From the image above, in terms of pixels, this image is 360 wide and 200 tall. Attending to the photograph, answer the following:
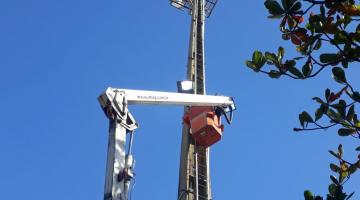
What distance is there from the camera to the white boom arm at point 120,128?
9484mm

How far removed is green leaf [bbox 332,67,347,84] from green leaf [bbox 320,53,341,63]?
4cm

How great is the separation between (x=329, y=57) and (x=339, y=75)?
4.0 inches

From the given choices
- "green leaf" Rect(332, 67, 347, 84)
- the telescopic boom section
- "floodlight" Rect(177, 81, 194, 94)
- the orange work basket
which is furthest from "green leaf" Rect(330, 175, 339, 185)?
"floodlight" Rect(177, 81, 194, 94)

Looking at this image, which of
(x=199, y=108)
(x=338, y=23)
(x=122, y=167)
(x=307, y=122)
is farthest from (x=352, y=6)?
(x=199, y=108)

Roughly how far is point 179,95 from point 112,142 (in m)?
3.44

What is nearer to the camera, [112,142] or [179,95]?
[112,142]

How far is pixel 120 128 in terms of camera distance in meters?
10.3

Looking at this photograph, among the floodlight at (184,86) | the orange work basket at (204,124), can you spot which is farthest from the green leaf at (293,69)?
the floodlight at (184,86)

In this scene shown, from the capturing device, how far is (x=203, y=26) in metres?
20.7

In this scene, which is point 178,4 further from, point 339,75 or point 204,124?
point 339,75

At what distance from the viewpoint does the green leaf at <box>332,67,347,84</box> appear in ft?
9.97

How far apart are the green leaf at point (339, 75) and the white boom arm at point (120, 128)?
657cm

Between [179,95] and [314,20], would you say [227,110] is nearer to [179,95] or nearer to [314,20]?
[179,95]

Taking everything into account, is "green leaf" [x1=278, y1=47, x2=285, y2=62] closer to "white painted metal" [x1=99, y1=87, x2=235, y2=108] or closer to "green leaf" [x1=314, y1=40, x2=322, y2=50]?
"green leaf" [x1=314, y1=40, x2=322, y2=50]
